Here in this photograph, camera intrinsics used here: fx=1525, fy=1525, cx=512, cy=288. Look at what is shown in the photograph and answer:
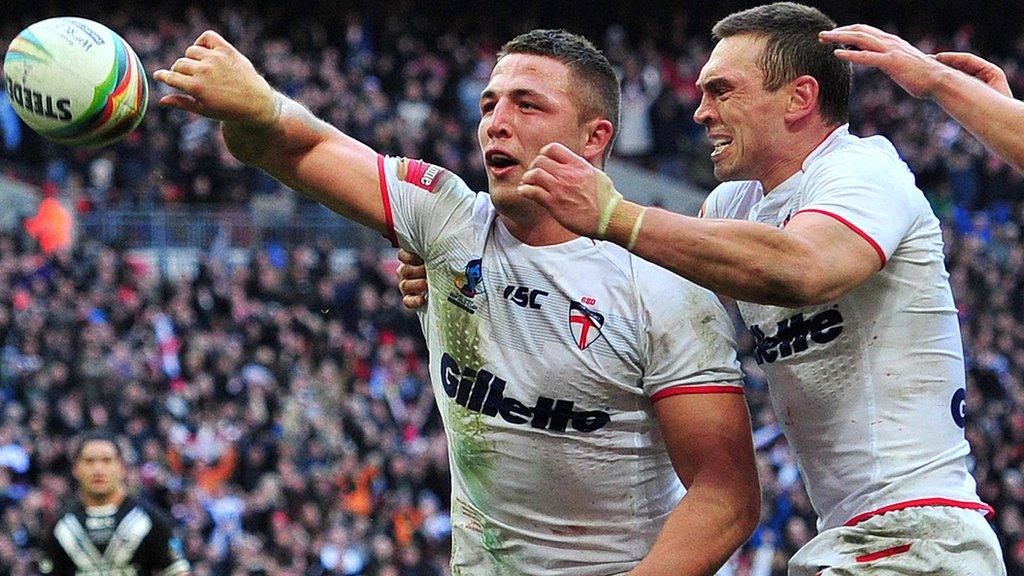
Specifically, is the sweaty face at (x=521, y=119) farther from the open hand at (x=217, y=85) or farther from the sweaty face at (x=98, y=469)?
the sweaty face at (x=98, y=469)

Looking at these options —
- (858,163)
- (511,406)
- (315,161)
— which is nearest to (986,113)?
(858,163)

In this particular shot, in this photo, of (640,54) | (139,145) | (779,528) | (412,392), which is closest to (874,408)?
(779,528)

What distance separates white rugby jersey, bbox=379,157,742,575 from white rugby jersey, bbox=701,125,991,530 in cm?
34

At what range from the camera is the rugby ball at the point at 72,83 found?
4.40 meters

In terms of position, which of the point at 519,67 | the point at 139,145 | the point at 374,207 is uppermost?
the point at 139,145

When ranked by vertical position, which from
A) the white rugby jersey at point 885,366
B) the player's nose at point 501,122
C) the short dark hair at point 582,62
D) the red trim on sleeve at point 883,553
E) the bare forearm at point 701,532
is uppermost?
the short dark hair at point 582,62

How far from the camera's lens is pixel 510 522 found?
15.7 ft

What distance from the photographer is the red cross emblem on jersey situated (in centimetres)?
455

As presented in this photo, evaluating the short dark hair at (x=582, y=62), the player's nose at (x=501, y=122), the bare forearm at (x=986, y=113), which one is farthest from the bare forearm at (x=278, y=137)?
the bare forearm at (x=986, y=113)

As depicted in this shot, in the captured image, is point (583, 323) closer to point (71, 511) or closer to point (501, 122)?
point (501, 122)

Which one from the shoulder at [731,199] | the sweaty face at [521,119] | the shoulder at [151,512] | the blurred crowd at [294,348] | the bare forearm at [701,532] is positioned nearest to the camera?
the bare forearm at [701,532]

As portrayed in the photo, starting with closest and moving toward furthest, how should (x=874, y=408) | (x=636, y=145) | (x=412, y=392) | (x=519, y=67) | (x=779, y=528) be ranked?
1. (x=874, y=408)
2. (x=519, y=67)
3. (x=779, y=528)
4. (x=412, y=392)
5. (x=636, y=145)

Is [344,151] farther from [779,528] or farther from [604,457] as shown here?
[779,528]

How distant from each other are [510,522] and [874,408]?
121 cm
